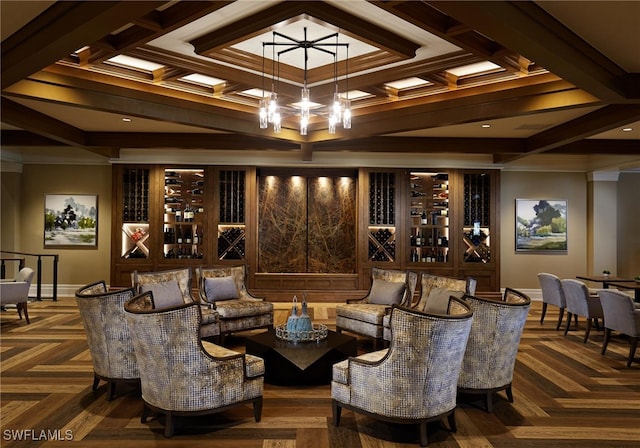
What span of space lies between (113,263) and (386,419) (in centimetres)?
699

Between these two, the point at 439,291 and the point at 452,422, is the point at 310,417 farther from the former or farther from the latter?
the point at 439,291

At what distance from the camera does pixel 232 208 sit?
875 centimetres

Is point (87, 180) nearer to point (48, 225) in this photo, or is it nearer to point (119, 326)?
point (48, 225)

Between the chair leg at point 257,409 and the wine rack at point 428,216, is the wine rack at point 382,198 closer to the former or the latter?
the wine rack at point 428,216

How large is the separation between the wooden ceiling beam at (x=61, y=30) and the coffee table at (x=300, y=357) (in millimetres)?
2986

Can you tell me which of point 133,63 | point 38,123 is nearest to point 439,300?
point 133,63

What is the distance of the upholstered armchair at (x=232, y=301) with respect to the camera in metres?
5.58

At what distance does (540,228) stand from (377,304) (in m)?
5.15

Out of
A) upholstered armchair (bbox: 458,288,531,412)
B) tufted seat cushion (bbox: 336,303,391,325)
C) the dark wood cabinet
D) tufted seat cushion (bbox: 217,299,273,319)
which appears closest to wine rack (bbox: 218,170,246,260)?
the dark wood cabinet

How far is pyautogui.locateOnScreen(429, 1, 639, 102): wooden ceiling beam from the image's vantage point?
2.61 metres

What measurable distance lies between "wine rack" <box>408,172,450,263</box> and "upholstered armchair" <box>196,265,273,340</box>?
3.85 meters

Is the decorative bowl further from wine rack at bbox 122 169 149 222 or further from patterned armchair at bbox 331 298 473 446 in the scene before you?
wine rack at bbox 122 169 149 222

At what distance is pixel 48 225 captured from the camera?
9117mm

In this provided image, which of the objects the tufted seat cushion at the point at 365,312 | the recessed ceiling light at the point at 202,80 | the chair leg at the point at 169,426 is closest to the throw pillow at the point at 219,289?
the tufted seat cushion at the point at 365,312
